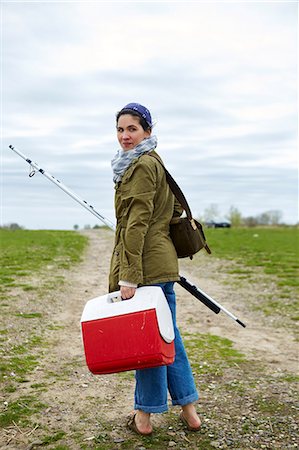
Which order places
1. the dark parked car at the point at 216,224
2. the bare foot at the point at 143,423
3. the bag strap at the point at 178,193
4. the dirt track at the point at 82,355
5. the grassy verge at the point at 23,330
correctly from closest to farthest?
the bag strap at the point at 178,193
the bare foot at the point at 143,423
the dirt track at the point at 82,355
the grassy verge at the point at 23,330
the dark parked car at the point at 216,224

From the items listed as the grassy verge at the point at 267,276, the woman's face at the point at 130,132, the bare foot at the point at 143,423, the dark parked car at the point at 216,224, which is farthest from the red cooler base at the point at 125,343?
the dark parked car at the point at 216,224

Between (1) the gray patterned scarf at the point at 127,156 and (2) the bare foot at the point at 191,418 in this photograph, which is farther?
(2) the bare foot at the point at 191,418

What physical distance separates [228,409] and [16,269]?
11.6m

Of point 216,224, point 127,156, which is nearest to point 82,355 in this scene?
→ point 127,156

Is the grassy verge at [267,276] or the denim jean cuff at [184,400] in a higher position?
the grassy verge at [267,276]

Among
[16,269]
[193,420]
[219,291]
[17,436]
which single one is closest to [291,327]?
[219,291]

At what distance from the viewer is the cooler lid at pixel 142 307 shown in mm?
4402

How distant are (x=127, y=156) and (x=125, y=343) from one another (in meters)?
1.42

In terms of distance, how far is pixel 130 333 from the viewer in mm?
4363

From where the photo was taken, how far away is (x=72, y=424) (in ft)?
17.0

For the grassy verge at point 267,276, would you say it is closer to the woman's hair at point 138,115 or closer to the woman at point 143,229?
the woman at point 143,229

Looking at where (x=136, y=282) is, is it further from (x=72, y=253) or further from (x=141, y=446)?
(x=72, y=253)

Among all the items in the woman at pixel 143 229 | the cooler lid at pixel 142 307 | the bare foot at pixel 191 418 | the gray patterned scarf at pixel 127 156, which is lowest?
the bare foot at pixel 191 418

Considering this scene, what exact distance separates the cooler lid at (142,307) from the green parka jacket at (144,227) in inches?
4.6
